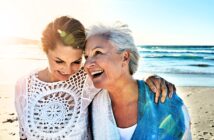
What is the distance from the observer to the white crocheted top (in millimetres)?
3506

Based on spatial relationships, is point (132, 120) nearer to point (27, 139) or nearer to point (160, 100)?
point (160, 100)

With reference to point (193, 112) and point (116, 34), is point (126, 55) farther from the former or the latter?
point (193, 112)

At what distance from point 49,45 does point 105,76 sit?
0.55 m

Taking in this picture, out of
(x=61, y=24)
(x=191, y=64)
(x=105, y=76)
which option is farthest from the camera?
(x=191, y=64)

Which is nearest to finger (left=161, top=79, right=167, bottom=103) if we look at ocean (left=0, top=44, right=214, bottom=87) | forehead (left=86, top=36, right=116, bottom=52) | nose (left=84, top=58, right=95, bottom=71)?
forehead (left=86, top=36, right=116, bottom=52)

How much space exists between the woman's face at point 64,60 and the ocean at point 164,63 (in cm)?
603

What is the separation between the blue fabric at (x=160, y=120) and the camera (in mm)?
3361

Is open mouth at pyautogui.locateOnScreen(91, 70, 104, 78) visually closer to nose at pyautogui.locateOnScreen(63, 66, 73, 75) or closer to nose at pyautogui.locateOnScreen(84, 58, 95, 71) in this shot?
nose at pyautogui.locateOnScreen(84, 58, 95, 71)

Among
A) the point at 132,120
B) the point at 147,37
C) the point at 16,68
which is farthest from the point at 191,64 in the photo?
the point at 132,120

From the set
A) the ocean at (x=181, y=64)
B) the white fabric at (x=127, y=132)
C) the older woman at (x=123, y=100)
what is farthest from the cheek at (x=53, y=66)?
the ocean at (x=181, y=64)

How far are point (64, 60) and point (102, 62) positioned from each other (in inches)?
12.2

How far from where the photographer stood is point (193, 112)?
846 cm

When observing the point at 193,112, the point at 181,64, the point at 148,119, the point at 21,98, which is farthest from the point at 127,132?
the point at 181,64

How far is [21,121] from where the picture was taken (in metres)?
3.60
